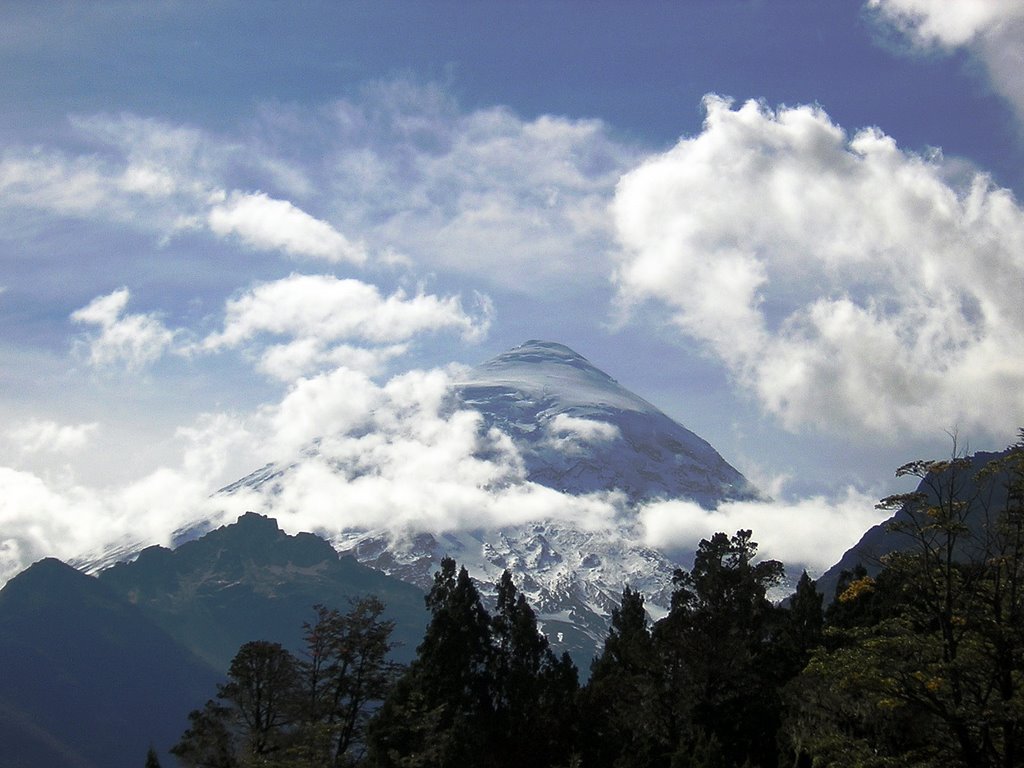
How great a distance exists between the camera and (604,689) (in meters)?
57.8

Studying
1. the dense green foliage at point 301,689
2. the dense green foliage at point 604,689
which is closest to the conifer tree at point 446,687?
the dense green foliage at point 604,689

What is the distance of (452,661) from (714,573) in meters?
16.6

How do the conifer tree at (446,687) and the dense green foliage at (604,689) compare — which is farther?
the conifer tree at (446,687)

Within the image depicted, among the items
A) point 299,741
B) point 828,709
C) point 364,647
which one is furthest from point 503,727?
point 828,709

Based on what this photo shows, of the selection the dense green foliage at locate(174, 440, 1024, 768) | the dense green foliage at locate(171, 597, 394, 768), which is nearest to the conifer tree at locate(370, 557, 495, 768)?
the dense green foliage at locate(174, 440, 1024, 768)

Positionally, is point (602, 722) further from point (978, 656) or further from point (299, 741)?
point (978, 656)

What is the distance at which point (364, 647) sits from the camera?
4969cm

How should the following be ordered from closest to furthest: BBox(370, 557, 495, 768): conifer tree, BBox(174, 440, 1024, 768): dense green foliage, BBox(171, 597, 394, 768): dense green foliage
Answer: BBox(174, 440, 1024, 768): dense green foliage < BBox(370, 557, 495, 768): conifer tree < BBox(171, 597, 394, 768): dense green foliage

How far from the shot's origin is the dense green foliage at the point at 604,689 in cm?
3312

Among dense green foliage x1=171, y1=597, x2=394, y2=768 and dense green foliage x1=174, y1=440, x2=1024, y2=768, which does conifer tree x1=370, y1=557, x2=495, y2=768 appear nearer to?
dense green foliage x1=174, y1=440, x2=1024, y2=768

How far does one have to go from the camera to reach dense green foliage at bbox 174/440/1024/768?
3312cm

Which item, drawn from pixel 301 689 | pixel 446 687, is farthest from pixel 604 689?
pixel 301 689

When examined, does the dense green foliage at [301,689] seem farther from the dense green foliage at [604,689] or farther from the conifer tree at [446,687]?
the conifer tree at [446,687]

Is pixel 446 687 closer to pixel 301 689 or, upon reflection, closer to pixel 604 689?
pixel 301 689
